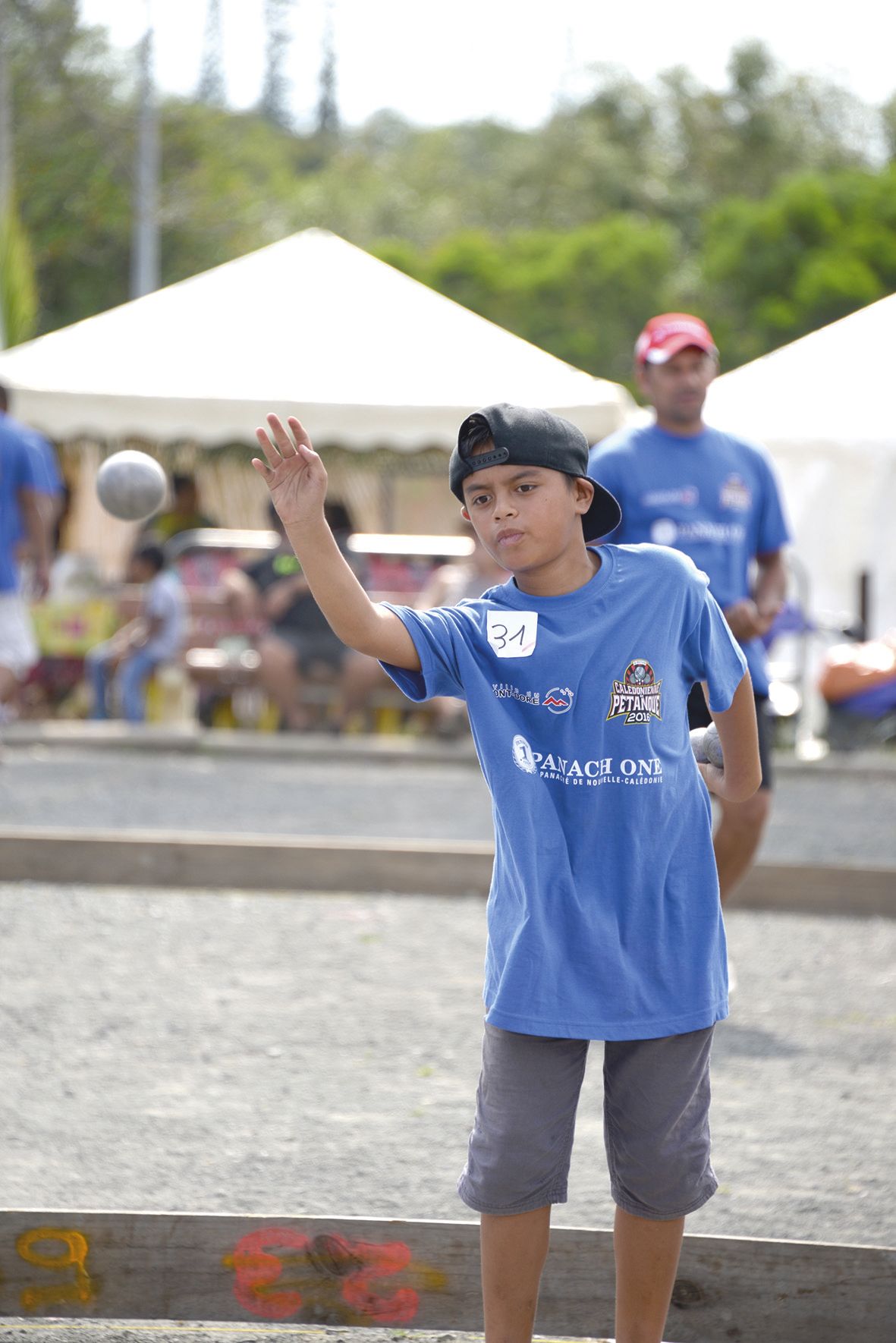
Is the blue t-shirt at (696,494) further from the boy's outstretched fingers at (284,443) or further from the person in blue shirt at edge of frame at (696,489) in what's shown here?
the boy's outstretched fingers at (284,443)

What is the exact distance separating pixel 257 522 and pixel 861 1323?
18.3 m

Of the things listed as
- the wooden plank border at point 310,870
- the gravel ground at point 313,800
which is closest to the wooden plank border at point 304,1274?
the wooden plank border at point 310,870

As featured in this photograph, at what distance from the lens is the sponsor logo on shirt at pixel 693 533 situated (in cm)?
504

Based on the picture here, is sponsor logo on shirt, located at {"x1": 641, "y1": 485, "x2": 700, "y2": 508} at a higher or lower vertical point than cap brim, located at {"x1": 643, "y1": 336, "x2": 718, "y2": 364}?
lower

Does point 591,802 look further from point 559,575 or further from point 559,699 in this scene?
point 559,575

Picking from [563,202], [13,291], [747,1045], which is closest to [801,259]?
[563,202]

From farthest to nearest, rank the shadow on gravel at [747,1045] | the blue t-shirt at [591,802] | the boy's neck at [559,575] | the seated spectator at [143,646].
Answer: the seated spectator at [143,646] → the shadow on gravel at [747,1045] → the boy's neck at [559,575] → the blue t-shirt at [591,802]

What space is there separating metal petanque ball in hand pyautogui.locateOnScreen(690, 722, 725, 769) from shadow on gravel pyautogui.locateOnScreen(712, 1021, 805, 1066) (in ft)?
6.59

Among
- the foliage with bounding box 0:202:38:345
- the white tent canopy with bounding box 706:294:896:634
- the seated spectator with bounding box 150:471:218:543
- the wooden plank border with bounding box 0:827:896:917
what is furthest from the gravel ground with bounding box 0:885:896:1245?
the foliage with bounding box 0:202:38:345

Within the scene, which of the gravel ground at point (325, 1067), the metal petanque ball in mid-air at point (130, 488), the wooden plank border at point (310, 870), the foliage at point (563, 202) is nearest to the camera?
the gravel ground at point (325, 1067)

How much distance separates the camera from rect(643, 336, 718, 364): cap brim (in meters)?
5.04

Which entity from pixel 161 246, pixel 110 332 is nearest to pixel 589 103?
pixel 161 246

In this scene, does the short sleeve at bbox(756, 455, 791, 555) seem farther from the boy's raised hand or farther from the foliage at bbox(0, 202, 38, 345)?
the foliage at bbox(0, 202, 38, 345)

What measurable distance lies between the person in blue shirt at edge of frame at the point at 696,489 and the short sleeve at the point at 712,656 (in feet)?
7.15
